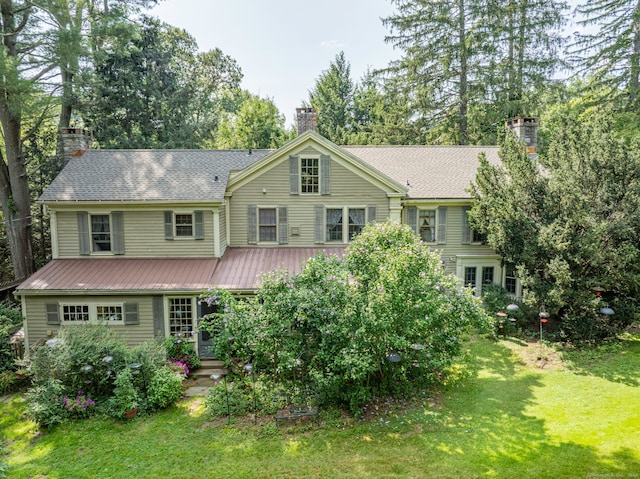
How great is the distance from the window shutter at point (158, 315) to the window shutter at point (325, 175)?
7.54m

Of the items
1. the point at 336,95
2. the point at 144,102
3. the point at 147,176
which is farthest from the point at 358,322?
the point at 336,95

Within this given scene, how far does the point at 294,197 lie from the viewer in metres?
16.1

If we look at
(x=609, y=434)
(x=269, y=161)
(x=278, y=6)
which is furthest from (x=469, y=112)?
(x=609, y=434)

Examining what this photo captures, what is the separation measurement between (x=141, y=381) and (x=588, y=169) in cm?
1627

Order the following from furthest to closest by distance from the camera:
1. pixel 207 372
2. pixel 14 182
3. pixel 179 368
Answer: pixel 14 182
pixel 207 372
pixel 179 368

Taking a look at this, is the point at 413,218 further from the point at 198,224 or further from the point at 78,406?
the point at 78,406

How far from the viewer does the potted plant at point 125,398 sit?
1015 cm

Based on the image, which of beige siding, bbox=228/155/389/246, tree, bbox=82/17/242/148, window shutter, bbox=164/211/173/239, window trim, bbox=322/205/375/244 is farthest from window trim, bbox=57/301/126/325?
tree, bbox=82/17/242/148

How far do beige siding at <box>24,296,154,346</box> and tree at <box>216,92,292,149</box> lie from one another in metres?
21.5

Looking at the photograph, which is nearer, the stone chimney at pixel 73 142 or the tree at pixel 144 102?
the stone chimney at pixel 73 142

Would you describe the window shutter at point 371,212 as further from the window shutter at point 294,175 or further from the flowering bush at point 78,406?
the flowering bush at point 78,406

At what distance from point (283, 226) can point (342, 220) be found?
2.52 m

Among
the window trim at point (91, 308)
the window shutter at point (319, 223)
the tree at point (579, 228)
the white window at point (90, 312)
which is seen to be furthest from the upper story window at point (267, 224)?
the tree at point (579, 228)

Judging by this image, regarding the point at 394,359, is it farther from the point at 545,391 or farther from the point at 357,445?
the point at 545,391
